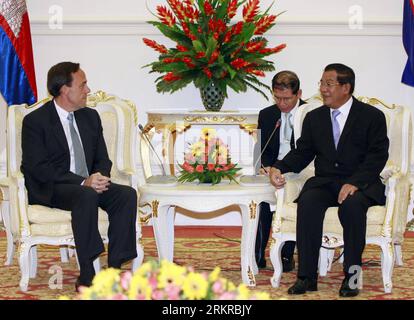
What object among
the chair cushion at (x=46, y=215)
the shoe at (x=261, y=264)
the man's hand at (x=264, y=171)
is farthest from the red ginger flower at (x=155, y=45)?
the chair cushion at (x=46, y=215)

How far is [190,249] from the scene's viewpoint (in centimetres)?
654

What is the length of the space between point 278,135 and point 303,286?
1306 millimetres

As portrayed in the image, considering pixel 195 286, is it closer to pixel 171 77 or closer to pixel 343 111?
pixel 343 111

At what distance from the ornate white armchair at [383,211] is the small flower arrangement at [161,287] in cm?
307

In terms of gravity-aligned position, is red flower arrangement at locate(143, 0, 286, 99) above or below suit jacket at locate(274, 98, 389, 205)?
above

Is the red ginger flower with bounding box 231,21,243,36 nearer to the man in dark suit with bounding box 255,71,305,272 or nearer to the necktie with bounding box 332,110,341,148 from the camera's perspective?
the man in dark suit with bounding box 255,71,305,272

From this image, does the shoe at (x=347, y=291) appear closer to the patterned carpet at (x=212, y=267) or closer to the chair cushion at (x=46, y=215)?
the patterned carpet at (x=212, y=267)

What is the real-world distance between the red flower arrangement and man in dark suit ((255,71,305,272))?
0.86m

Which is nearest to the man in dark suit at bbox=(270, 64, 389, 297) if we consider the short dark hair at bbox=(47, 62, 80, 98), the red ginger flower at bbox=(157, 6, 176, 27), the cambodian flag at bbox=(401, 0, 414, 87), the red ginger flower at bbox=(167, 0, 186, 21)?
the short dark hair at bbox=(47, 62, 80, 98)

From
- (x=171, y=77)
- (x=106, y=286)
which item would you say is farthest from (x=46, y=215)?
(x=106, y=286)

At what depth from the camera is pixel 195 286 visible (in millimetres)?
2170

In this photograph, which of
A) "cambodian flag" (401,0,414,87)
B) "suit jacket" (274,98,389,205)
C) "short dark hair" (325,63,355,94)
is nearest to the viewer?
"suit jacket" (274,98,389,205)

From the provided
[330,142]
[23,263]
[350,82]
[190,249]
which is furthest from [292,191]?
[23,263]

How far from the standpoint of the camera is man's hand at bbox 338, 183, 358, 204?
16.9 ft
